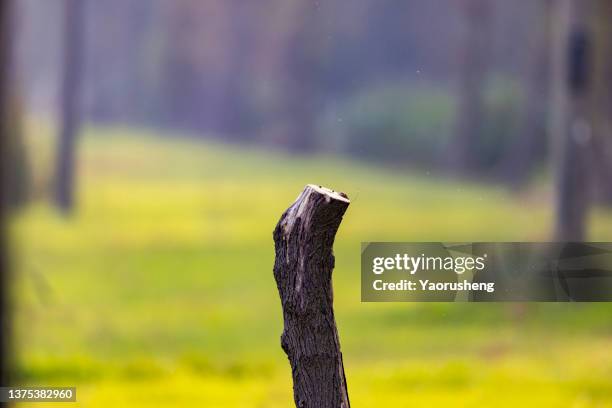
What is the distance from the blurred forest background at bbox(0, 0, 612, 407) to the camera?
2980mm

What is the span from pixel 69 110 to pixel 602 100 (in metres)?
2.30

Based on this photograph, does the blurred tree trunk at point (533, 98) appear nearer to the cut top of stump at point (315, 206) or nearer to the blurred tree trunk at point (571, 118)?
the blurred tree trunk at point (571, 118)

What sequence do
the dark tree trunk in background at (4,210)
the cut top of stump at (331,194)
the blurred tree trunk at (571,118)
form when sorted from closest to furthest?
the cut top of stump at (331,194) < the dark tree trunk in background at (4,210) < the blurred tree trunk at (571,118)

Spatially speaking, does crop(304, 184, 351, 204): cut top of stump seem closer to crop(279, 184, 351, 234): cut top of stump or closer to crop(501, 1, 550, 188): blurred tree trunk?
crop(279, 184, 351, 234): cut top of stump

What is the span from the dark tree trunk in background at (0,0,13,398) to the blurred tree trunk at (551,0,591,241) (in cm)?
210

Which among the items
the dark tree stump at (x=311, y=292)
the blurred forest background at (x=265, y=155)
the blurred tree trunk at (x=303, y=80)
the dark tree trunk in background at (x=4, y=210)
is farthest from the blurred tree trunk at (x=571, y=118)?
the dark tree trunk in background at (x=4, y=210)

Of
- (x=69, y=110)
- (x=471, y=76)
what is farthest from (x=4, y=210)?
(x=471, y=76)

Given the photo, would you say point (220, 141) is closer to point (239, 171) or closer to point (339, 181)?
point (239, 171)

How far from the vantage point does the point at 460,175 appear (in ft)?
11.0

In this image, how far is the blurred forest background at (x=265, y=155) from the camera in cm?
298

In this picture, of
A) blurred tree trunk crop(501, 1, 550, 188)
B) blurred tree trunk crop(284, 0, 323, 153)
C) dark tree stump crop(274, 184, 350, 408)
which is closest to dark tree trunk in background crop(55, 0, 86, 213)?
blurred tree trunk crop(284, 0, 323, 153)

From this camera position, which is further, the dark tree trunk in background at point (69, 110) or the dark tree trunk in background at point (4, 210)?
the dark tree trunk in background at point (69, 110)

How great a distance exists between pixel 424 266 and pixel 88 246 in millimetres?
1617

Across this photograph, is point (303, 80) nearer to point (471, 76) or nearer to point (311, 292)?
point (471, 76)
